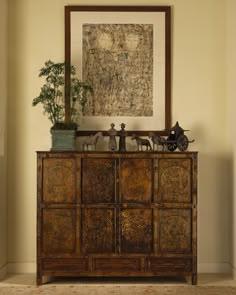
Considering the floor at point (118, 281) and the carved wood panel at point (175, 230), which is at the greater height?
the carved wood panel at point (175, 230)

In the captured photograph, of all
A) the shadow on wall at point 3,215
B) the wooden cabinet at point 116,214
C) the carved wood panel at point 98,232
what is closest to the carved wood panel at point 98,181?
the wooden cabinet at point 116,214

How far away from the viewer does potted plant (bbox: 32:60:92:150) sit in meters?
4.78

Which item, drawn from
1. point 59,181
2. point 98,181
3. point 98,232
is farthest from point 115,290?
point 59,181

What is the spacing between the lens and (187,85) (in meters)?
5.16

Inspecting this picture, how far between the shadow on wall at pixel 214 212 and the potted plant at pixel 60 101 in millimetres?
1273

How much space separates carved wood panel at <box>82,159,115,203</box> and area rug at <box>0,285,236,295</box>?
74cm

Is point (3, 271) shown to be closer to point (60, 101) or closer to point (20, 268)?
point (20, 268)

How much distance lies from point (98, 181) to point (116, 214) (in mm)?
323

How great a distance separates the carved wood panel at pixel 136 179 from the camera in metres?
4.59

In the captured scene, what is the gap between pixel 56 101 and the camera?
202 inches

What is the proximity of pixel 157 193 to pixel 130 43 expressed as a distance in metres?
1.52

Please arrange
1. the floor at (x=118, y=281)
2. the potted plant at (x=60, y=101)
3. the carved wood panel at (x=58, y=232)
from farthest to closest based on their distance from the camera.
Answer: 1. the potted plant at (x=60, y=101)
2. the floor at (x=118, y=281)
3. the carved wood panel at (x=58, y=232)

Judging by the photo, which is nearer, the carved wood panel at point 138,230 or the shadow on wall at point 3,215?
the carved wood panel at point 138,230

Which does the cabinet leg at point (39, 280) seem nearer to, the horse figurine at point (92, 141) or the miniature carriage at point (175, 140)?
the horse figurine at point (92, 141)
